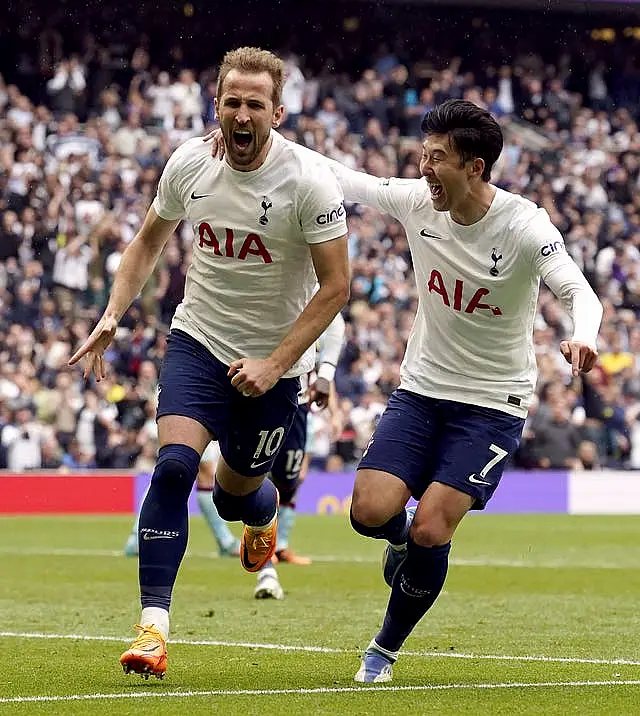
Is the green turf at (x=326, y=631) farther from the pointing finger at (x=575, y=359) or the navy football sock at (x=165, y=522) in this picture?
the pointing finger at (x=575, y=359)

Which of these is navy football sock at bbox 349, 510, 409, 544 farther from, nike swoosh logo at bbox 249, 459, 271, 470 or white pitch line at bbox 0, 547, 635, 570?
white pitch line at bbox 0, 547, 635, 570

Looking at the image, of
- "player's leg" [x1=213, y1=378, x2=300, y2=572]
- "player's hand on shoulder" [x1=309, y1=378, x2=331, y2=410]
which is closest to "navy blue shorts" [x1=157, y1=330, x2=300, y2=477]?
"player's leg" [x1=213, y1=378, x2=300, y2=572]

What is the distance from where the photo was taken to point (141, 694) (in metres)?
6.44

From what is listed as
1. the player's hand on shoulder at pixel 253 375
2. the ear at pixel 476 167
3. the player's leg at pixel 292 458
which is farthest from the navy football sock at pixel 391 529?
the player's leg at pixel 292 458

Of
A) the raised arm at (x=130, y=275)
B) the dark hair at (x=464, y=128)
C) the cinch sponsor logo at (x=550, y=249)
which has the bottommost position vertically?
the raised arm at (x=130, y=275)

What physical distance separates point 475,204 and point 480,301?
0.43 metres

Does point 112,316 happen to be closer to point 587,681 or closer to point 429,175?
point 429,175

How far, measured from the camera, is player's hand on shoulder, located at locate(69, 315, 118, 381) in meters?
7.04

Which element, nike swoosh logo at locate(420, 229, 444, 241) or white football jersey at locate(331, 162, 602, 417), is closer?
white football jersey at locate(331, 162, 602, 417)

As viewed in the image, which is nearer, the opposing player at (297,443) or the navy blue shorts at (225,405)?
the navy blue shorts at (225,405)

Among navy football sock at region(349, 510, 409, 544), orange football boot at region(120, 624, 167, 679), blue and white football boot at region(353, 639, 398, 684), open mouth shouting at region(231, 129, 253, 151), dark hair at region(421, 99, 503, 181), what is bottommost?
blue and white football boot at region(353, 639, 398, 684)

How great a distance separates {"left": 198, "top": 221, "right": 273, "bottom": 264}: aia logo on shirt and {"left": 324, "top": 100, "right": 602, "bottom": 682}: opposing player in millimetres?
735

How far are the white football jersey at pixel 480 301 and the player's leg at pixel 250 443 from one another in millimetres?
608

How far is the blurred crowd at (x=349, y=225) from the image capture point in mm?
22203
